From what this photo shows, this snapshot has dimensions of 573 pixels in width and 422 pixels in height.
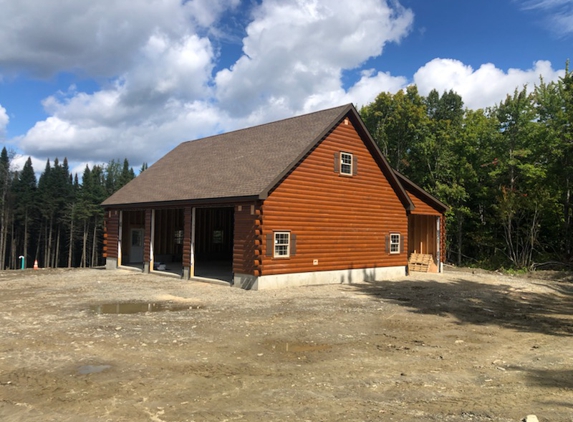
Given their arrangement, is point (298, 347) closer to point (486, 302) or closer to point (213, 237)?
point (486, 302)

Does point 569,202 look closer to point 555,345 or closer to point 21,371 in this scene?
point 555,345

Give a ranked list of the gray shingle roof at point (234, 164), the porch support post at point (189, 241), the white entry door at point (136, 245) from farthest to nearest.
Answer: the white entry door at point (136, 245)
the porch support post at point (189, 241)
the gray shingle roof at point (234, 164)

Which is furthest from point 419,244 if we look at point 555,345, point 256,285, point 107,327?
point 107,327

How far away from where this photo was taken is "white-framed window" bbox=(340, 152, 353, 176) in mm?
20047

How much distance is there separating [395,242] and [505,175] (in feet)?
48.7

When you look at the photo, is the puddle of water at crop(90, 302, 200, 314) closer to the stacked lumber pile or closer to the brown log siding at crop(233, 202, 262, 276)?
the brown log siding at crop(233, 202, 262, 276)

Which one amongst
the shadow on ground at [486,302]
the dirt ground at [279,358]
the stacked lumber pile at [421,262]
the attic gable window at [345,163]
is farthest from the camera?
the stacked lumber pile at [421,262]

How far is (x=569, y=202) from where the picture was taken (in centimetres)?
2952

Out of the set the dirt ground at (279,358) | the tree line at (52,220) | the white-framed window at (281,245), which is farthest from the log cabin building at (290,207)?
the tree line at (52,220)

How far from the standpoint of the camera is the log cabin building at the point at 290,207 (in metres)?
17.2

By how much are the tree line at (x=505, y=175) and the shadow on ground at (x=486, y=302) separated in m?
8.65

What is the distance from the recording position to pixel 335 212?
19.6 m

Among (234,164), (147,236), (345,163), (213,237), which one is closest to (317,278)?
(345,163)

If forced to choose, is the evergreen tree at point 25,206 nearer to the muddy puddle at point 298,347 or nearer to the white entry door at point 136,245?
the white entry door at point 136,245
